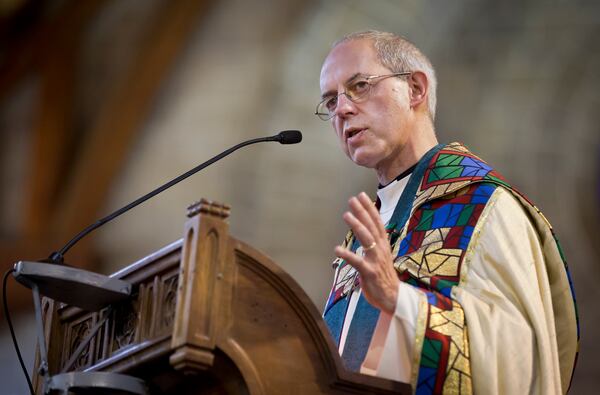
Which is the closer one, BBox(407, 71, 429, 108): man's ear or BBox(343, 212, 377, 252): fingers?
BBox(343, 212, 377, 252): fingers

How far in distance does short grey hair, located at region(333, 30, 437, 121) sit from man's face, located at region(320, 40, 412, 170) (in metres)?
0.03

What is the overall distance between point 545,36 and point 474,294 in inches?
196

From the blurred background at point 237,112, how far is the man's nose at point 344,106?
387 centimetres

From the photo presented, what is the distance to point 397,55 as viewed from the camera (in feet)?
14.0

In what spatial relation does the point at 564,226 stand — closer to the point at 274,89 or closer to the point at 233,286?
the point at 274,89

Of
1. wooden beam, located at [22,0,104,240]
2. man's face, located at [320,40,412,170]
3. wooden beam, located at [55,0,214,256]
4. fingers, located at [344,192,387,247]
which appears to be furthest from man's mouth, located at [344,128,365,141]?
wooden beam, located at [22,0,104,240]

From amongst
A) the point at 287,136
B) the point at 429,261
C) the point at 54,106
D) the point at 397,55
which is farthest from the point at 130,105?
the point at 429,261

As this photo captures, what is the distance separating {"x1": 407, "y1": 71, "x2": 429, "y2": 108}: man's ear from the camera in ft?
14.1

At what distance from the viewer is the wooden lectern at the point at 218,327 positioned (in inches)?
107

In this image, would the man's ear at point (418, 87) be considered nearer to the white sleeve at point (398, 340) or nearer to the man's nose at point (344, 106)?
the man's nose at point (344, 106)

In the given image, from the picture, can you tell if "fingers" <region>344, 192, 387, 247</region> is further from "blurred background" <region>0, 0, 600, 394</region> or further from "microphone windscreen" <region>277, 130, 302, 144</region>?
"blurred background" <region>0, 0, 600, 394</region>

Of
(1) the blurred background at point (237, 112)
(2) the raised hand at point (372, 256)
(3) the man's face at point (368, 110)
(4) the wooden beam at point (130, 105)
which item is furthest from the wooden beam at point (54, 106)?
(2) the raised hand at point (372, 256)

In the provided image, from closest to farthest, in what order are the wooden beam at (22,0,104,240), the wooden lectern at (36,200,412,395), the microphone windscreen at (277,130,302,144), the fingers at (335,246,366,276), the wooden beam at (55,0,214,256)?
1. the wooden lectern at (36,200,412,395)
2. the fingers at (335,246,366,276)
3. the microphone windscreen at (277,130,302,144)
4. the wooden beam at (55,0,214,256)
5. the wooden beam at (22,0,104,240)

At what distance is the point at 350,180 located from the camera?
8.36 meters
